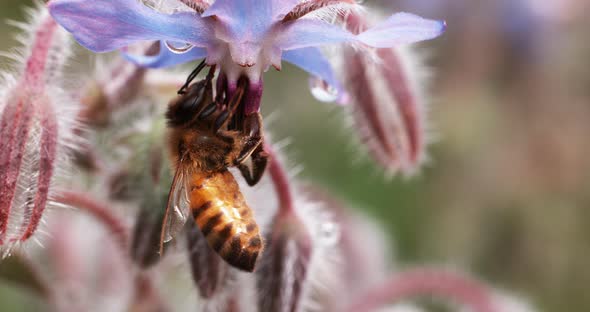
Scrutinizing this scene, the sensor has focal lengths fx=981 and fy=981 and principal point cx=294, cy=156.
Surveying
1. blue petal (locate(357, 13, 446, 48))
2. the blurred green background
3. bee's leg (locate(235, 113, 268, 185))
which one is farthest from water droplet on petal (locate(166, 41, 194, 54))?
the blurred green background

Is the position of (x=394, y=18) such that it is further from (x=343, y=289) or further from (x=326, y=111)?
(x=326, y=111)

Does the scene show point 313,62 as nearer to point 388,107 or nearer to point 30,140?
point 388,107

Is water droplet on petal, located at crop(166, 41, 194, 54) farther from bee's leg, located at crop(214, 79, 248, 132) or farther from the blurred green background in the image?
the blurred green background

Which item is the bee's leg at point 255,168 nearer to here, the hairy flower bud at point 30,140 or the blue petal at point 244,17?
the blue petal at point 244,17

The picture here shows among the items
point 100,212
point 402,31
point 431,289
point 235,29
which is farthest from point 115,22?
point 431,289

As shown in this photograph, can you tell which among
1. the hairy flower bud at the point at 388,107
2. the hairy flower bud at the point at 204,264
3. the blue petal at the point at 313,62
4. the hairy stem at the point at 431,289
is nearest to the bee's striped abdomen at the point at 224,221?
the hairy flower bud at the point at 204,264

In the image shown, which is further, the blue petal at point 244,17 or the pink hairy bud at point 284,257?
the pink hairy bud at point 284,257

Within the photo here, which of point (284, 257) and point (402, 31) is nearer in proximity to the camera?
point (402, 31)
